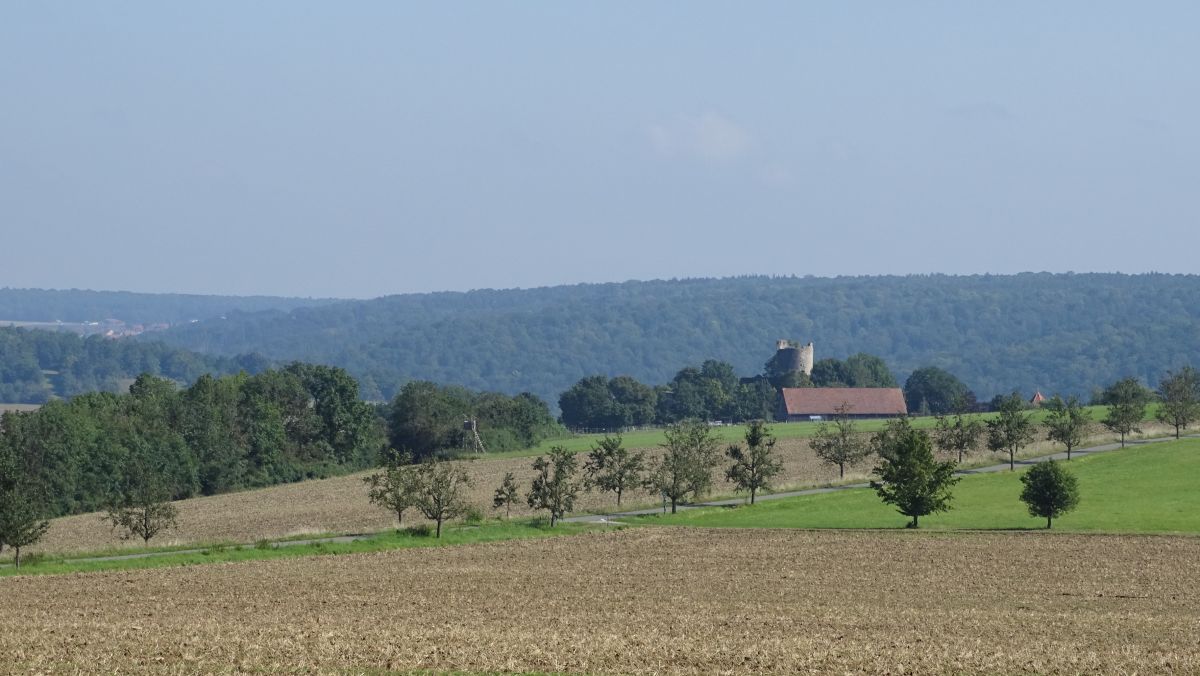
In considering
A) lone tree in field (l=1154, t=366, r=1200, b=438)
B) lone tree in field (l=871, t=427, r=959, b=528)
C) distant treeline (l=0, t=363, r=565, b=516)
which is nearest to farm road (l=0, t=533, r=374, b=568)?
distant treeline (l=0, t=363, r=565, b=516)

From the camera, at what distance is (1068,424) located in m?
99.7

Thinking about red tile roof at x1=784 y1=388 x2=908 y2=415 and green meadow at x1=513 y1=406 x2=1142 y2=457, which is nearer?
green meadow at x1=513 y1=406 x2=1142 y2=457

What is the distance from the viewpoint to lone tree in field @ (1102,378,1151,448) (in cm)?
10650

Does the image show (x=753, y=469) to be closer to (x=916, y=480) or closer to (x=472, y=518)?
(x=916, y=480)

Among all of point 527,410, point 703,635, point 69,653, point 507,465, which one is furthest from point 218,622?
point 527,410

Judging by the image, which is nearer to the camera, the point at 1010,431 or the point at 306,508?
the point at 306,508

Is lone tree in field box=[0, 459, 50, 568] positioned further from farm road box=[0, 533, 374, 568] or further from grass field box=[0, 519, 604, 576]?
farm road box=[0, 533, 374, 568]

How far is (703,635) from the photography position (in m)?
32.8

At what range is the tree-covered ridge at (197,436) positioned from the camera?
9700cm

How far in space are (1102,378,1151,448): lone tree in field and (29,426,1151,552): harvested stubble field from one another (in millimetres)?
2597

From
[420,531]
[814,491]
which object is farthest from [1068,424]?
[420,531]

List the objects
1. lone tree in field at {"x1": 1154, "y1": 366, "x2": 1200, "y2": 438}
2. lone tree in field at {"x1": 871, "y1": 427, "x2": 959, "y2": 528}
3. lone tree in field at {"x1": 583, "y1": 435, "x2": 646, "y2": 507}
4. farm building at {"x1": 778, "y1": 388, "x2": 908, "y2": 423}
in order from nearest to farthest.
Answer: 1. lone tree in field at {"x1": 871, "y1": 427, "x2": 959, "y2": 528}
2. lone tree in field at {"x1": 583, "y1": 435, "x2": 646, "y2": 507}
3. lone tree in field at {"x1": 1154, "y1": 366, "x2": 1200, "y2": 438}
4. farm building at {"x1": 778, "y1": 388, "x2": 908, "y2": 423}

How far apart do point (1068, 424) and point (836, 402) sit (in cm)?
8063

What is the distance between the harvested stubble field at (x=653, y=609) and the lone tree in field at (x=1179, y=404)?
193ft
